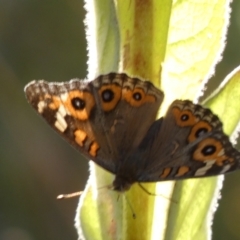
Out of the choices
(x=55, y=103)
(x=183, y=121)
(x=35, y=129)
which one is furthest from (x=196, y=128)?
(x=35, y=129)

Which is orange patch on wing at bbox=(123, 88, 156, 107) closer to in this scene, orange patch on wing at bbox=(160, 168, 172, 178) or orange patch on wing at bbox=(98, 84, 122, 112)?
orange patch on wing at bbox=(98, 84, 122, 112)

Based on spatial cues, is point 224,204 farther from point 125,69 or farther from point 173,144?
point 125,69

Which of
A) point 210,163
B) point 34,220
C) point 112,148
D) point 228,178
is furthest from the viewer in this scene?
point 34,220

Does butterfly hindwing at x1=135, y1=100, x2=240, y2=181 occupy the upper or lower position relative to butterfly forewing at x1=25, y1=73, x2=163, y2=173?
lower

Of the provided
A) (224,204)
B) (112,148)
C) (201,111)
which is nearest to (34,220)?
(224,204)

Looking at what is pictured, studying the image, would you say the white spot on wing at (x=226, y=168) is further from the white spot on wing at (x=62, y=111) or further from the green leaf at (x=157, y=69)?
the white spot on wing at (x=62, y=111)

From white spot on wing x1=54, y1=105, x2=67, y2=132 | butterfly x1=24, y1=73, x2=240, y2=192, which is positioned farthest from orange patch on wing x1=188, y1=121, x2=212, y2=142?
white spot on wing x1=54, y1=105, x2=67, y2=132
